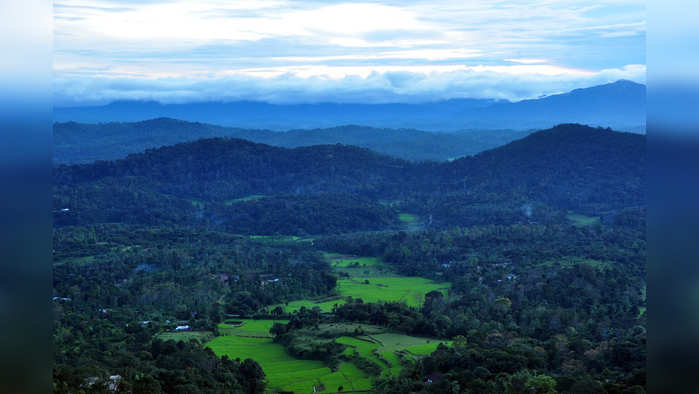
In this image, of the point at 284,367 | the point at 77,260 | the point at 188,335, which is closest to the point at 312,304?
the point at 188,335

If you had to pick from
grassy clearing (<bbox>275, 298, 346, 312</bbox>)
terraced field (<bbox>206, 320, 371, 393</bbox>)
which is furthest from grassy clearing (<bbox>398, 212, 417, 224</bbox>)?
terraced field (<bbox>206, 320, 371, 393</bbox>)

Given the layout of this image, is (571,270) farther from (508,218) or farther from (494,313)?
(508,218)

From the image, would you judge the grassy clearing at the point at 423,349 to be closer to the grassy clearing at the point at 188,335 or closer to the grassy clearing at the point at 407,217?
the grassy clearing at the point at 188,335

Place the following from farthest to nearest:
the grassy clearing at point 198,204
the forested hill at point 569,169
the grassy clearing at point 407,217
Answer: the grassy clearing at point 198,204, the grassy clearing at point 407,217, the forested hill at point 569,169

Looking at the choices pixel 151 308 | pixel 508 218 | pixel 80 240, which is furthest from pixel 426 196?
pixel 151 308

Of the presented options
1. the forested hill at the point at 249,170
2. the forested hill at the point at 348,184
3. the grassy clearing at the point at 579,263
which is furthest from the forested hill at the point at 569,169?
the grassy clearing at the point at 579,263

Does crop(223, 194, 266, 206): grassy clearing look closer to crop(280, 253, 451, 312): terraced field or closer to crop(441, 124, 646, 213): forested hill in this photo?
crop(441, 124, 646, 213): forested hill
